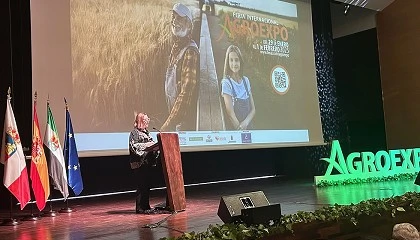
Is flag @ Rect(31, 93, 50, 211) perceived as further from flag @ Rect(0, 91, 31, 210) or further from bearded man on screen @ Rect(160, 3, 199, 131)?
bearded man on screen @ Rect(160, 3, 199, 131)

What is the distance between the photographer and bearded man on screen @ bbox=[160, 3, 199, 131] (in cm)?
655

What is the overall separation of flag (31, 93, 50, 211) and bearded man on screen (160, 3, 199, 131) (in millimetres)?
1884

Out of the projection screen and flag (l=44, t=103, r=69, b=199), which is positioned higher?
the projection screen

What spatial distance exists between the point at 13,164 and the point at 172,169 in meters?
1.53

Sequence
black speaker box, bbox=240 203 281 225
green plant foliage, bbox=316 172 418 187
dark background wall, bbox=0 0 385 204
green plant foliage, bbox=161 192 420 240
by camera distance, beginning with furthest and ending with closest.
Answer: green plant foliage, bbox=316 172 418 187
dark background wall, bbox=0 0 385 204
black speaker box, bbox=240 203 281 225
green plant foliage, bbox=161 192 420 240

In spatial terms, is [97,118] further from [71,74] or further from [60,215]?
[60,215]

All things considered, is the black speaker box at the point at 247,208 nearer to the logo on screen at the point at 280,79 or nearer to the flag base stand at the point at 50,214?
the flag base stand at the point at 50,214

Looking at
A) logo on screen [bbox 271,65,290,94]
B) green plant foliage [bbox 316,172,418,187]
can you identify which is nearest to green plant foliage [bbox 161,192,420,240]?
green plant foliage [bbox 316,172,418,187]

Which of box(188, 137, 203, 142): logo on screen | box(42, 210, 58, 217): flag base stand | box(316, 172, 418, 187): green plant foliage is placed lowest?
box(316, 172, 418, 187): green plant foliage

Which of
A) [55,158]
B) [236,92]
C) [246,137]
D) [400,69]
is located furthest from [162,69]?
[400,69]

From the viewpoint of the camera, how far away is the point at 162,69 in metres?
6.52

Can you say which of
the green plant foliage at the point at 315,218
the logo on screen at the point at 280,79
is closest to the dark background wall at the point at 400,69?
the logo on screen at the point at 280,79

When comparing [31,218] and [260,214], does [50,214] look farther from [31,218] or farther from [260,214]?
[260,214]

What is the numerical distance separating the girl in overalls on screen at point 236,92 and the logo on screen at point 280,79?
0.63 metres
